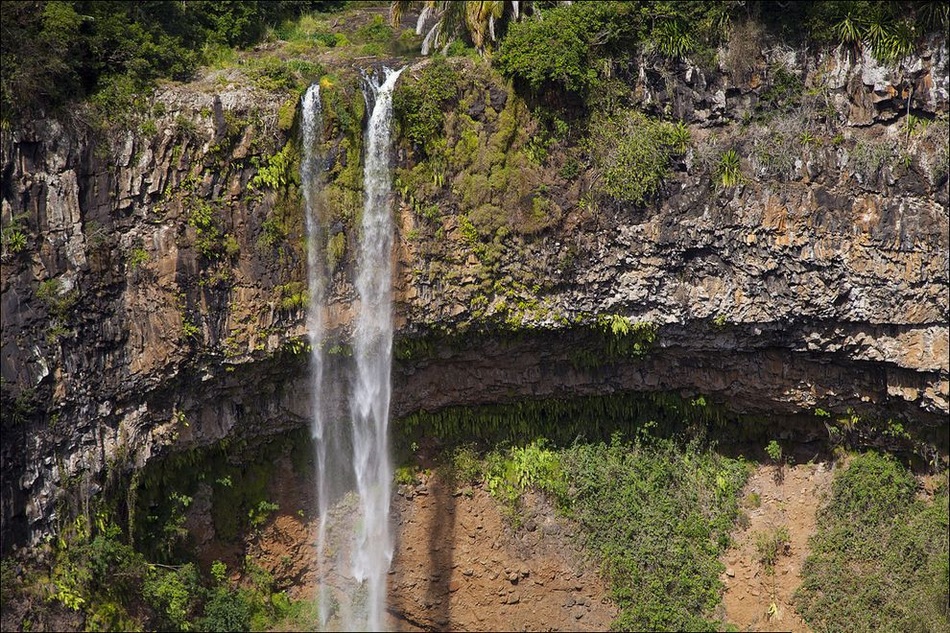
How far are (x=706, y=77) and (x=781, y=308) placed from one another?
4162mm

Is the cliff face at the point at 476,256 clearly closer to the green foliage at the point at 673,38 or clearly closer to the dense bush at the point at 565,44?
the green foliage at the point at 673,38

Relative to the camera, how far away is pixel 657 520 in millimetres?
20328

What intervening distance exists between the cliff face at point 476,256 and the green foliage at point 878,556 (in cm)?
135

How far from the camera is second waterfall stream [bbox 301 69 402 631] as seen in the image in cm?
1819

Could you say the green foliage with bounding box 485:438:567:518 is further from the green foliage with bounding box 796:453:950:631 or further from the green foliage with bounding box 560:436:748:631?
the green foliage with bounding box 796:453:950:631

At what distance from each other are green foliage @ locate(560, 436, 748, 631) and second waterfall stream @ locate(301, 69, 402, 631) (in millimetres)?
3805

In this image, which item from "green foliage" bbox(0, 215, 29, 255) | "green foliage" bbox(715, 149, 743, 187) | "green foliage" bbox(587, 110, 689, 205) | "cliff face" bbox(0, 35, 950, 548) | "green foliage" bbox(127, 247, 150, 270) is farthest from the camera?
"green foliage" bbox(587, 110, 689, 205)

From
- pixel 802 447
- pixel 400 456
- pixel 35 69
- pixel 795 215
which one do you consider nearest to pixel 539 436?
pixel 400 456

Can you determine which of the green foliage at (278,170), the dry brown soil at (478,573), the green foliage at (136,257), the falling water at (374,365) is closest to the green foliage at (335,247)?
the falling water at (374,365)

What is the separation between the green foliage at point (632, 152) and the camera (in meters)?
18.4

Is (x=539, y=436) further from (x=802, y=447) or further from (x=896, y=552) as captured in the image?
(x=896, y=552)

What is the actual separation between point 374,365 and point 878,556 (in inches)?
379

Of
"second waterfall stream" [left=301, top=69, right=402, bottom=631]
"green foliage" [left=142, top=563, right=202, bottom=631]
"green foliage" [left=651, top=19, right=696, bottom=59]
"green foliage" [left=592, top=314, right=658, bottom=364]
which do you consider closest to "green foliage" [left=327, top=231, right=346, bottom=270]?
"second waterfall stream" [left=301, top=69, right=402, bottom=631]

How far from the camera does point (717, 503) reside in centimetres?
2045
